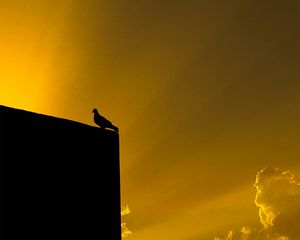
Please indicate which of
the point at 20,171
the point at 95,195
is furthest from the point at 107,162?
the point at 20,171

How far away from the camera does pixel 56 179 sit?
46.5ft

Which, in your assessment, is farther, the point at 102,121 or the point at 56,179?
the point at 102,121

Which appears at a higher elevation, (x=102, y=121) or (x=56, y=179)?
(x=102, y=121)

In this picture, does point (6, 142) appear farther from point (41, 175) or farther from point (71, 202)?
point (71, 202)

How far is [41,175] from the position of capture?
542 inches

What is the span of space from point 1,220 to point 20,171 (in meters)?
1.42

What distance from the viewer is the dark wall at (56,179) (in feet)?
42.7

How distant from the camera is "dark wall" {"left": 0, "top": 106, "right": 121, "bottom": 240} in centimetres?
1300

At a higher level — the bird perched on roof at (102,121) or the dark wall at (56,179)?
the bird perched on roof at (102,121)

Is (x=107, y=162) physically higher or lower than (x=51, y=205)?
higher

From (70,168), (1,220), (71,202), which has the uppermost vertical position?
(70,168)

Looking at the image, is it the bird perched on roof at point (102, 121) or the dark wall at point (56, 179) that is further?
the bird perched on roof at point (102, 121)

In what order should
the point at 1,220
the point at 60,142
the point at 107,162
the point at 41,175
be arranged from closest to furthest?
1. the point at 1,220
2. the point at 41,175
3. the point at 60,142
4. the point at 107,162

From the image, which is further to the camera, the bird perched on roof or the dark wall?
the bird perched on roof
